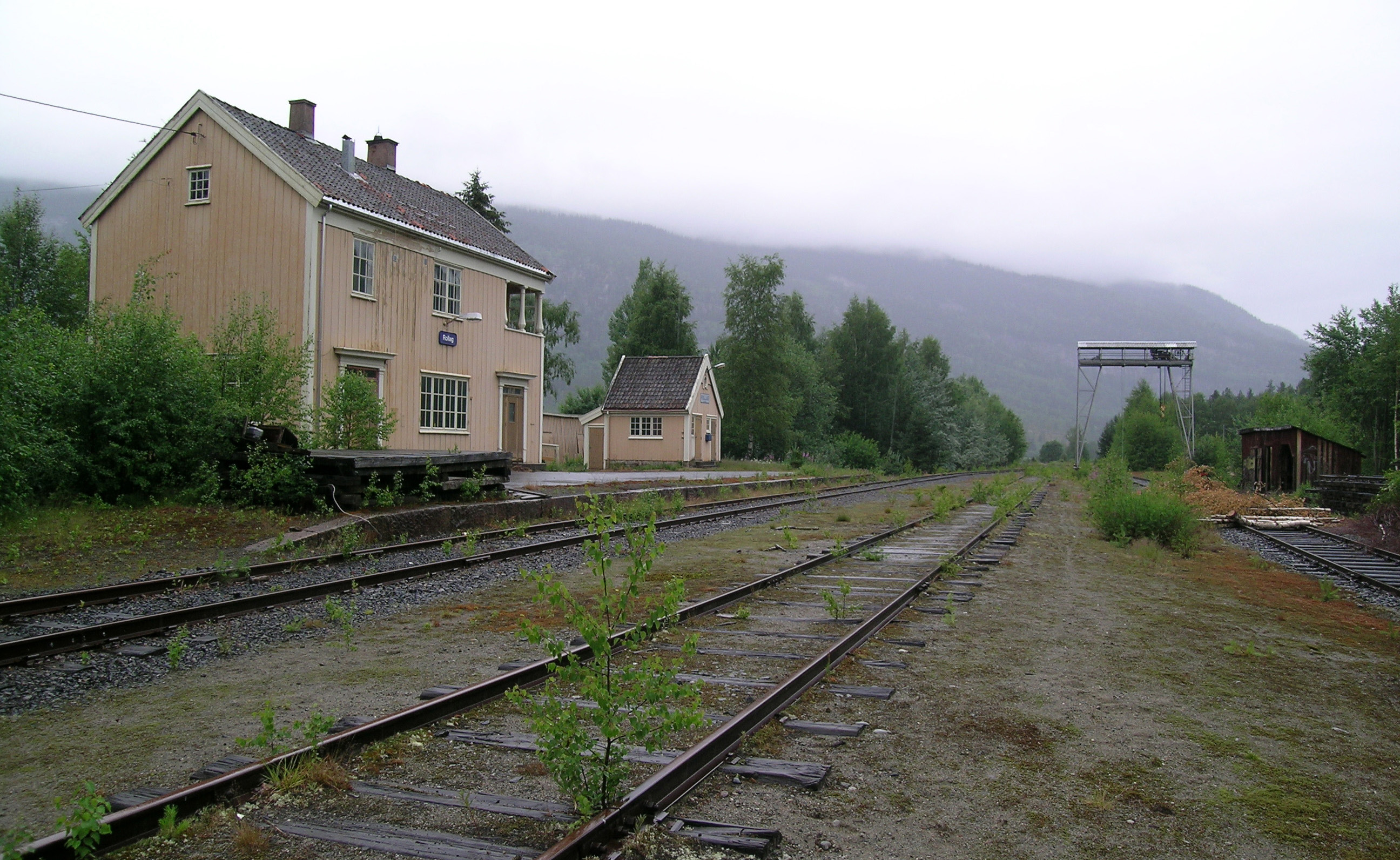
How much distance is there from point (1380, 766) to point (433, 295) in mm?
20914

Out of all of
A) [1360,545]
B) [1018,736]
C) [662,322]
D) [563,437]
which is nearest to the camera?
[1018,736]

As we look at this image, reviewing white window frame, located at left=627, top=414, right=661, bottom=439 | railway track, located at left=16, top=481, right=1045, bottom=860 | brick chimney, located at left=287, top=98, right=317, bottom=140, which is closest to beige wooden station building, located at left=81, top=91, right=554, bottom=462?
brick chimney, located at left=287, top=98, right=317, bottom=140

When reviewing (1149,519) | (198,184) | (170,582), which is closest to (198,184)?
(198,184)

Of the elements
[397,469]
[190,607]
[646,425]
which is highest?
[646,425]

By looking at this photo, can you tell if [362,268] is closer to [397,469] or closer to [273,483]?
[397,469]

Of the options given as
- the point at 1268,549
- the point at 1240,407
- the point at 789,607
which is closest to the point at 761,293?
the point at 1268,549

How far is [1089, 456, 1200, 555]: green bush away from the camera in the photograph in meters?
14.5

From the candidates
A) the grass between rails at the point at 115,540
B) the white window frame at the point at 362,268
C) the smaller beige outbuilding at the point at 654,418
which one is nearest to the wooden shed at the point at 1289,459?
the smaller beige outbuilding at the point at 654,418

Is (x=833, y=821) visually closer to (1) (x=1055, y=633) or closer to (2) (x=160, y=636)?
(1) (x=1055, y=633)

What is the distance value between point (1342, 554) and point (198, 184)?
79.8ft

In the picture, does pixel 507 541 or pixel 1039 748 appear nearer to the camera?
pixel 1039 748

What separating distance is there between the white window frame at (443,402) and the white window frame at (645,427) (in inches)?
569

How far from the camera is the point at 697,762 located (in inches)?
151

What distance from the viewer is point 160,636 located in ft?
20.9
